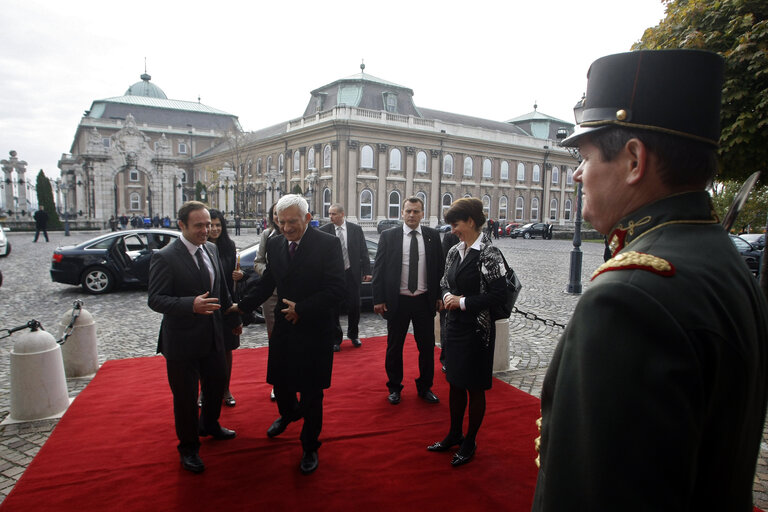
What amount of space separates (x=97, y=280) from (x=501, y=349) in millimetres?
10292

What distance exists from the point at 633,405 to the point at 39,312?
11602 mm

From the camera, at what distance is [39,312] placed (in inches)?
379

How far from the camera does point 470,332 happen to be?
3.79 metres

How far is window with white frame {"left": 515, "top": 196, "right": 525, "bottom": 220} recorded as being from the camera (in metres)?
55.8

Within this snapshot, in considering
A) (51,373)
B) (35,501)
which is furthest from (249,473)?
(51,373)

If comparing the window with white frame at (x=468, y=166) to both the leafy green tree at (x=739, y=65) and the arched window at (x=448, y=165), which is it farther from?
the leafy green tree at (x=739, y=65)

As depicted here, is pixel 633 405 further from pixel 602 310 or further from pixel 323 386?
pixel 323 386

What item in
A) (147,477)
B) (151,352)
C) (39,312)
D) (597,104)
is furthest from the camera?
(39,312)

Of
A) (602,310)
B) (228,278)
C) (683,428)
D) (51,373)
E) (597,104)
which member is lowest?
(51,373)

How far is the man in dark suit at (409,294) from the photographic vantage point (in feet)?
17.1

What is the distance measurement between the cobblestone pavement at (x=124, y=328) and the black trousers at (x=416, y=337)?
1310 millimetres


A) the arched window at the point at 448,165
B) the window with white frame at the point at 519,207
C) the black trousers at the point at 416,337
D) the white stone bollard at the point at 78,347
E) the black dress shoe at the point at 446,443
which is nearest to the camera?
the black dress shoe at the point at 446,443

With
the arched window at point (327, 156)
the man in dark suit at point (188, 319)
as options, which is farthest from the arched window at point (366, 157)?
the man in dark suit at point (188, 319)

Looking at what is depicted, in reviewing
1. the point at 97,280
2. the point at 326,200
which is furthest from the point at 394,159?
the point at 97,280
